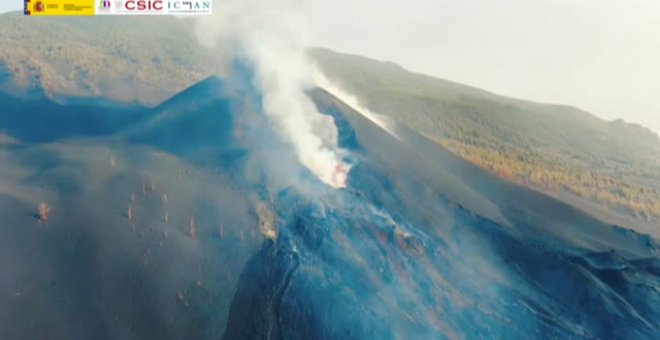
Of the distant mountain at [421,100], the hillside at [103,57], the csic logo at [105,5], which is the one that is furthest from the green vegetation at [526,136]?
the csic logo at [105,5]

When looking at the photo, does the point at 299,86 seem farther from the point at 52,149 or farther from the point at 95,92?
the point at 95,92

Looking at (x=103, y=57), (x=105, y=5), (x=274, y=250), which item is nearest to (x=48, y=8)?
(x=105, y=5)

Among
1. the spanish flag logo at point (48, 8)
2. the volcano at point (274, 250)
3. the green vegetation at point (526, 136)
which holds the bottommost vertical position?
the green vegetation at point (526, 136)

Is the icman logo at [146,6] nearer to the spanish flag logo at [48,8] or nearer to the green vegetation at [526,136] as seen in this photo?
the spanish flag logo at [48,8]

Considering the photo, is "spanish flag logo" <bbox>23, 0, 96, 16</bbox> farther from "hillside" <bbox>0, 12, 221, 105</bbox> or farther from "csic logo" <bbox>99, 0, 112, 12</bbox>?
"hillside" <bbox>0, 12, 221, 105</bbox>

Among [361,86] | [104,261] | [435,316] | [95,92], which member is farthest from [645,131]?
[104,261]

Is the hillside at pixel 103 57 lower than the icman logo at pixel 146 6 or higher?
lower

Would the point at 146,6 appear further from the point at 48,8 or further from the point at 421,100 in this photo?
the point at 421,100
